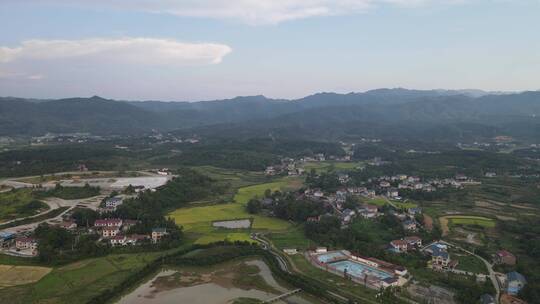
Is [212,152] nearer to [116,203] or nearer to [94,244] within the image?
[116,203]

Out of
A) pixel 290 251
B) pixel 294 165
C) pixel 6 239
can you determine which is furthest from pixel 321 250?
pixel 294 165

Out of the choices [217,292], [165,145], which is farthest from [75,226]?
[165,145]

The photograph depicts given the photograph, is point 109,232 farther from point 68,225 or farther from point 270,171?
point 270,171

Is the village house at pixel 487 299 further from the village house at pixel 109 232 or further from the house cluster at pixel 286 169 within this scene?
Answer: the house cluster at pixel 286 169

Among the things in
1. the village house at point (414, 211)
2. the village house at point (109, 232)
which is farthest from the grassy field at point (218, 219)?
the village house at point (414, 211)

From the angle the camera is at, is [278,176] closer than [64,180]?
No

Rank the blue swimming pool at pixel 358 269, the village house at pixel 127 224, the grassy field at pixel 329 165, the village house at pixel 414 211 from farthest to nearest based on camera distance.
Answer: the grassy field at pixel 329 165 → the village house at pixel 414 211 → the village house at pixel 127 224 → the blue swimming pool at pixel 358 269

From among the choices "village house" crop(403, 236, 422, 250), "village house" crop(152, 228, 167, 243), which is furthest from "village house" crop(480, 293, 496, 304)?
"village house" crop(152, 228, 167, 243)
